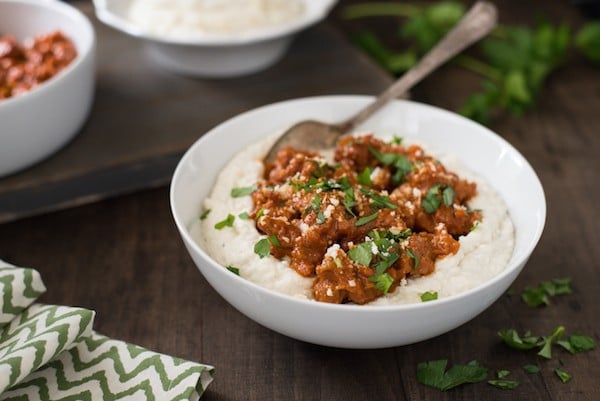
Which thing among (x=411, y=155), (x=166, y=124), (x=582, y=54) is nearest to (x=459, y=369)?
(x=411, y=155)

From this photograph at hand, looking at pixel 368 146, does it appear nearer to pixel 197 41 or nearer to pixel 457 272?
pixel 457 272

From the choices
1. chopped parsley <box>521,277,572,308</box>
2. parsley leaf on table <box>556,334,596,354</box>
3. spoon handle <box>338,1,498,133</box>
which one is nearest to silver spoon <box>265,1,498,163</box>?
spoon handle <box>338,1,498,133</box>

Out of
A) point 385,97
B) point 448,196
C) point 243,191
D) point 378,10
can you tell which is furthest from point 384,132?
point 378,10

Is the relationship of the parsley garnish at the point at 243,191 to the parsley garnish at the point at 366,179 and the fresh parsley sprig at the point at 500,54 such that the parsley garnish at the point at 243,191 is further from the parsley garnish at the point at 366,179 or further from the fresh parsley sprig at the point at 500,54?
the fresh parsley sprig at the point at 500,54

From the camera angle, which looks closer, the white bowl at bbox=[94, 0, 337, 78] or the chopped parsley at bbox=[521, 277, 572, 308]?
the chopped parsley at bbox=[521, 277, 572, 308]

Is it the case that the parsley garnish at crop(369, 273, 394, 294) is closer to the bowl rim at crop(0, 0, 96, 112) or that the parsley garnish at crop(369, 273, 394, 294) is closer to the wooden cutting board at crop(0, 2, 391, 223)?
the wooden cutting board at crop(0, 2, 391, 223)

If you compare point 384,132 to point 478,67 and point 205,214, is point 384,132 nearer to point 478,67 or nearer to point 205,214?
point 205,214
